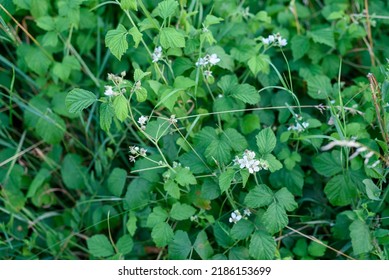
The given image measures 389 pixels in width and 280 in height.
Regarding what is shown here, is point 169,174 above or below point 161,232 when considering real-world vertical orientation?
above

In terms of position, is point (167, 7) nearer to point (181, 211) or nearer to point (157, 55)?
Result: point (157, 55)

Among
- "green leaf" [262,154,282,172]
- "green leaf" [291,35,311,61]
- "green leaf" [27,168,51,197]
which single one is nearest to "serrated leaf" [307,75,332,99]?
"green leaf" [291,35,311,61]

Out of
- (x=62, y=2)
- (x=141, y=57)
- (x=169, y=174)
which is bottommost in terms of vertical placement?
(x=169, y=174)

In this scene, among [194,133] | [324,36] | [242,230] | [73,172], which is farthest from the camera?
[73,172]

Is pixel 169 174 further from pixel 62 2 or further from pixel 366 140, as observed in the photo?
pixel 62 2

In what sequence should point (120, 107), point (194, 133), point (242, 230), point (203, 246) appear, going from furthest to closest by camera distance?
point (194, 133) < point (203, 246) < point (242, 230) < point (120, 107)

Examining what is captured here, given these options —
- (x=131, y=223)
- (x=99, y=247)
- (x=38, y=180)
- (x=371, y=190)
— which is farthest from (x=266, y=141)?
(x=38, y=180)

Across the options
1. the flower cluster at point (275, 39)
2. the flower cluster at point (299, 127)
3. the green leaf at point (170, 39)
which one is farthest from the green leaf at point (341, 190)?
the green leaf at point (170, 39)

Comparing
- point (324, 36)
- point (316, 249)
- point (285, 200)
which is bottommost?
point (316, 249)
